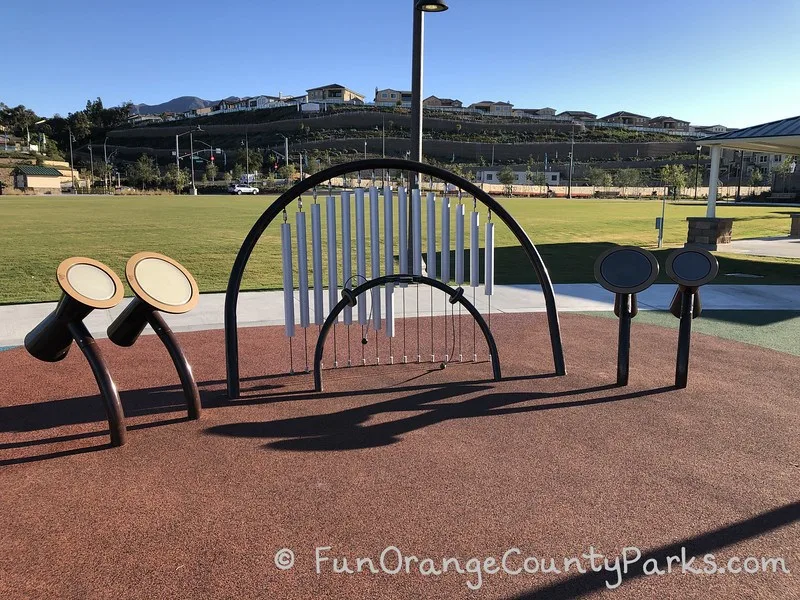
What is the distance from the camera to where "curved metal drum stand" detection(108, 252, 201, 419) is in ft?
16.4

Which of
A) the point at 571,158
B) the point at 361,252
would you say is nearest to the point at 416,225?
the point at 361,252

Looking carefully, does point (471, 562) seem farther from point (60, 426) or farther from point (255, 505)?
point (60, 426)

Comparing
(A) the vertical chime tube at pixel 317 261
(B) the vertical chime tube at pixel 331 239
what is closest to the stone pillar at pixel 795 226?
(B) the vertical chime tube at pixel 331 239

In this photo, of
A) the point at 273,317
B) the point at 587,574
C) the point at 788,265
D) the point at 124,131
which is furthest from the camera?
the point at 124,131

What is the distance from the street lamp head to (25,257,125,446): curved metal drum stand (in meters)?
5.55

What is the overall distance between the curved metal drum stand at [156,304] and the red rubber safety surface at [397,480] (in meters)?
0.50

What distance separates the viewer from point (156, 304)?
16.2ft

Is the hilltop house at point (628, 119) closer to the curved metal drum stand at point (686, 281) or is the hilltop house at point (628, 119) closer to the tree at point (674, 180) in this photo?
the tree at point (674, 180)

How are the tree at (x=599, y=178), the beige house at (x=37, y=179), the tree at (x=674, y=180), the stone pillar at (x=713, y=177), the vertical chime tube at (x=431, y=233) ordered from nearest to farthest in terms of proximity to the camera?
1. the vertical chime tube at (x=431, y=233)
2. the stone pillar at (x=713, y=177)
3. the tree at (x=674, y=180)
4. the beige house at (x=37, y=179)
5. the tree at (x=599, y=178)

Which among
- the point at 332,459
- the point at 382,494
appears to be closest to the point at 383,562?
the point at 382,494

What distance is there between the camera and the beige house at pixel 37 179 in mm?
85438

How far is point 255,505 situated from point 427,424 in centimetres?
180

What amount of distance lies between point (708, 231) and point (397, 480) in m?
→ 18.3

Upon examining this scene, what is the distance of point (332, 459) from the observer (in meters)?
4.59
